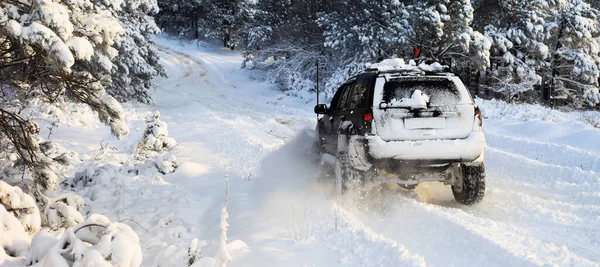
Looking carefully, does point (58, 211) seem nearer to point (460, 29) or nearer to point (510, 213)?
point (510, 213)

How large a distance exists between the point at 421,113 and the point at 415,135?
31cm

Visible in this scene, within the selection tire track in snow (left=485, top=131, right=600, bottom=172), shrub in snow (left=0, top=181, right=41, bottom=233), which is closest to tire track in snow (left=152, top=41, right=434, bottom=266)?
shrub in snow (left=0, top=181, right=41, bottom=233)

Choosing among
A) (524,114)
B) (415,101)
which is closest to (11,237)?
(415,101)

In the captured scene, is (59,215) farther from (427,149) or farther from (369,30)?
(369,30)

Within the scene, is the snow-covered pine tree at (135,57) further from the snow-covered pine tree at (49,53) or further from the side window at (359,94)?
the snow-covered pine tree at (49,53)

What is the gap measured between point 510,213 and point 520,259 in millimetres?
2009

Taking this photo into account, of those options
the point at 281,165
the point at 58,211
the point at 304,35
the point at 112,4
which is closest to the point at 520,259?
the point at 58,211

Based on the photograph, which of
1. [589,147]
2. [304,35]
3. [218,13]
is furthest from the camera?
[218,13]

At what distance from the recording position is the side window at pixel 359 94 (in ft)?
21.7

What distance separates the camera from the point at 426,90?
6.30 meters

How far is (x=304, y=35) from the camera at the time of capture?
31.3m

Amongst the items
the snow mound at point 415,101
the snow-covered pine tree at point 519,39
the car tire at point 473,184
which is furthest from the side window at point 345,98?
the snow-covered pine tree at point 519,39

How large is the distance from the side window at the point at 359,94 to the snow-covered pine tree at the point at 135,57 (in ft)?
43.8

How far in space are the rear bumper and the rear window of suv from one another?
0.54 meters
